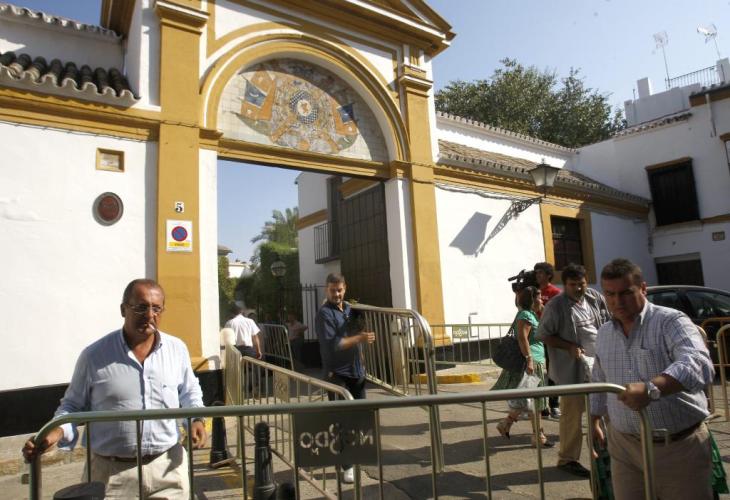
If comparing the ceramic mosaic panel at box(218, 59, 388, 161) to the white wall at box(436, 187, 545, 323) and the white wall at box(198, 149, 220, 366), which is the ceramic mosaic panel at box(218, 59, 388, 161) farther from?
the white wall at box(436, 187, 545, 323)

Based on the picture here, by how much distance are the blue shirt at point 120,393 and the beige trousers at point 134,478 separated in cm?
7

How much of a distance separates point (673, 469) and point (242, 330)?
22.6 feet

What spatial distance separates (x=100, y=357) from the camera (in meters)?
2.55

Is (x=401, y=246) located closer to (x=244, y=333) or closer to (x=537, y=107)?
(x=244, y=333)

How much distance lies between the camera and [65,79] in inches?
240

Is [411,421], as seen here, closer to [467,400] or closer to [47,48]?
[467,400]

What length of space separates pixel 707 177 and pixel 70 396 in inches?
666

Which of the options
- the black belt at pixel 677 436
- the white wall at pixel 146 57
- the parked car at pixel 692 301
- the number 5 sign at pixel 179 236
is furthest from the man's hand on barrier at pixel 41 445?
the parked car at pixel 692 301

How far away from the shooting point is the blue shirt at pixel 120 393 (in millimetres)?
2461

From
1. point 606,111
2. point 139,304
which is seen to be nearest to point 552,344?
point 139,304

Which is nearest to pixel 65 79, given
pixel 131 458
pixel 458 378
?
pixel 131 458

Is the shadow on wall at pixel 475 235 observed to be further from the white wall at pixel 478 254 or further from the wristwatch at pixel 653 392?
the wristwatch at pixel 653 392

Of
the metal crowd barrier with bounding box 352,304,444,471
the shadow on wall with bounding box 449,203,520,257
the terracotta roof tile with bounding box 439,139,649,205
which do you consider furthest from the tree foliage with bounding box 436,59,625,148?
the metal crowd barrier with bounding box 352,304,444,471

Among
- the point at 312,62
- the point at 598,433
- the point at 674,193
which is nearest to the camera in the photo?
the point at 598,433
